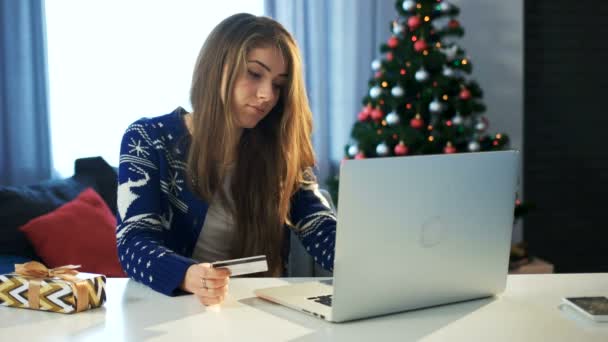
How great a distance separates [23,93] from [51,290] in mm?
2328

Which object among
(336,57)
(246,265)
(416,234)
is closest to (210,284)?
(246,265)

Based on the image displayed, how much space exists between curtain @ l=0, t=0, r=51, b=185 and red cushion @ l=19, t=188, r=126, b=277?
785 millimetres

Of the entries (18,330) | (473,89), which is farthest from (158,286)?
(473,89)

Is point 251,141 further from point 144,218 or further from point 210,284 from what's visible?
point 210,284

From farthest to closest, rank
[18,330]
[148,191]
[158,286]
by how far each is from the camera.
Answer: [148,191]
[158,286]
[18,330]

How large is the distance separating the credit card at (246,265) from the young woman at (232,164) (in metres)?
0.33

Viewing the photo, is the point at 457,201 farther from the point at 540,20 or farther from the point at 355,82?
the point at 540,20

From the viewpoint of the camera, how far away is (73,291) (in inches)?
48.8

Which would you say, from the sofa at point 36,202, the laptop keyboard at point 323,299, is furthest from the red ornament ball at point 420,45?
the laptop keyboard at point 323,299

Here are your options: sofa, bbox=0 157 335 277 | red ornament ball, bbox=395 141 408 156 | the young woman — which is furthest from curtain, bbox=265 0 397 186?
the young woman

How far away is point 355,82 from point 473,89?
2.17 ft

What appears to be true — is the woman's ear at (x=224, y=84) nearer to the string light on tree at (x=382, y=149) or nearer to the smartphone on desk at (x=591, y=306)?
the smartphone on desk at (x=591, y=306)

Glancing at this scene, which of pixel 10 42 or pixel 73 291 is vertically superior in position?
pixel 10 42

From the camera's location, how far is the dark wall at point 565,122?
4102 millimetres
